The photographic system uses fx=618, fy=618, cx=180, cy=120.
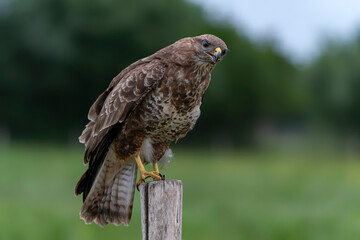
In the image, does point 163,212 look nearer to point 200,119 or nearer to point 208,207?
point 208,207

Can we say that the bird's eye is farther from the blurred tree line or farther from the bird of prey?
the blurred tree line

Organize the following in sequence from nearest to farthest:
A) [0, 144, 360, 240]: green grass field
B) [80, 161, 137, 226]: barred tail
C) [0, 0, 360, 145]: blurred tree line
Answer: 1. [80, 161, 137, 226]: barred tail
2. [0, 144, 360, 240]: green grass field
3. [0, 0, 360, 145]: blurred tree line

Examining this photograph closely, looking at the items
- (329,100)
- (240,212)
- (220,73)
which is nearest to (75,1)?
(220,73)

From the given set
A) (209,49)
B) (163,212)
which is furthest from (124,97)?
(163,212)

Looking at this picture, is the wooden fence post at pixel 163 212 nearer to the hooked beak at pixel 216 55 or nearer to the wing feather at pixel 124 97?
the wing feather at pixel 124 97

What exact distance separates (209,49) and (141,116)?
33.6 inches

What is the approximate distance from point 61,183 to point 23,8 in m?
18.0

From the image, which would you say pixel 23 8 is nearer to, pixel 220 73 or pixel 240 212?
pixel 220 73

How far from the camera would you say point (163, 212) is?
4.75 metres

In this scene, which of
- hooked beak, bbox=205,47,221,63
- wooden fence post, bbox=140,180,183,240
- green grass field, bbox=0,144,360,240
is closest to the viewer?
wooden fence post, bbox=140,180,183,240

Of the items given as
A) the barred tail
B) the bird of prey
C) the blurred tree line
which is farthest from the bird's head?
the blurred tree line

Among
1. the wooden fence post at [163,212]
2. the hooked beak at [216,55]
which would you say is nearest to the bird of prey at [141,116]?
the hooked beak at [216,55]

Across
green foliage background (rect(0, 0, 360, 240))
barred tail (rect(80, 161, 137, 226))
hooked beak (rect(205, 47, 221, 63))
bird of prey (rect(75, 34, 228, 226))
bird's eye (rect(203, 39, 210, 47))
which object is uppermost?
green foliage background (rect(0, 0, 360, 240))

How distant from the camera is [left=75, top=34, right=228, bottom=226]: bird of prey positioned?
546 centimetres
